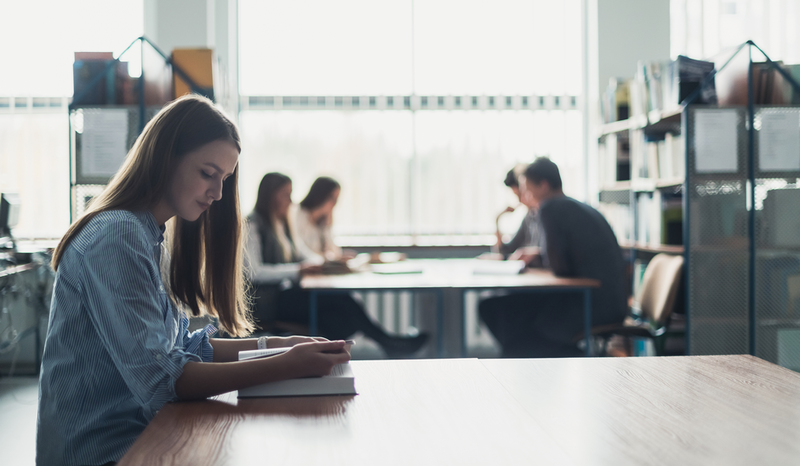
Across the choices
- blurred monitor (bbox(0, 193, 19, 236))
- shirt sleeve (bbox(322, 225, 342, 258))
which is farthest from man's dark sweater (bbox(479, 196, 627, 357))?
blurred monitor (bbox(0, 193, 19, 236))

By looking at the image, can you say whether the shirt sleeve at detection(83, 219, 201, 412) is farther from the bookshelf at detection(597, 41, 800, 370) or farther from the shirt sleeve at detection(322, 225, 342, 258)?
the shirt sleeve at detection(322, 225, 342, 258)

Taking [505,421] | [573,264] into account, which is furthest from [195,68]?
[505,421]

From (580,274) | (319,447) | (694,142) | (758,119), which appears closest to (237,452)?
(319,447)

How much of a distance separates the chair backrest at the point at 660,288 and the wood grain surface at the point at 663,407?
5.67 ft

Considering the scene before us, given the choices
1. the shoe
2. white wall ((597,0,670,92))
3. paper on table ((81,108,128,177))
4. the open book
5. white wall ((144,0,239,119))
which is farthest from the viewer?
white wall ((597,0,670,92))

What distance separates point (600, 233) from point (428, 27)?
2.41 metres

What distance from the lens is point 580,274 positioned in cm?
307

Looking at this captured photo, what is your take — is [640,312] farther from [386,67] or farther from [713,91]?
[386,67]

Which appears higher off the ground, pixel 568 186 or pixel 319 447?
pixel 568 186

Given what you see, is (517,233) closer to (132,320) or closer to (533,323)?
(533,323)

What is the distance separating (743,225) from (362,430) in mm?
2757

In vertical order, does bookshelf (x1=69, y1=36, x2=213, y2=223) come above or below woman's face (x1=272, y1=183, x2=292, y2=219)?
above

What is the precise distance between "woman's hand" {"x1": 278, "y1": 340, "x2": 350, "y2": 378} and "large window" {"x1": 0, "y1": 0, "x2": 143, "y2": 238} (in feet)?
→ 12.6

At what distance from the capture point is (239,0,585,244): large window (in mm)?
4590
